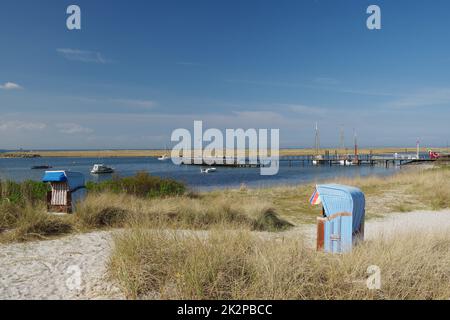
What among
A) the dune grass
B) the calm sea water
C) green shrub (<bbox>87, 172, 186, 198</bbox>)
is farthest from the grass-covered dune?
the calm sea water

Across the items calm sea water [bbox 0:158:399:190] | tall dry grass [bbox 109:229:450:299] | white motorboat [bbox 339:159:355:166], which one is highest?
tall dry grass [bbox 109:229:450:299]

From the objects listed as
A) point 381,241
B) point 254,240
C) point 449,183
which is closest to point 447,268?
point 381,241

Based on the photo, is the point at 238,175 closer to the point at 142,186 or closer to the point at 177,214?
the point at 142,186

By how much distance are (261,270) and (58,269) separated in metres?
3.26

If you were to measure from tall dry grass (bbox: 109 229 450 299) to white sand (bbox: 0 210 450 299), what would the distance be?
36 centimetres

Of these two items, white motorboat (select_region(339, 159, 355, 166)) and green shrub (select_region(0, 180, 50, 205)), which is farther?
white motorboat (select_region(339, 159, 355, 166))

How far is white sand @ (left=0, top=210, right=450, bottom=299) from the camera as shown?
4625 mm

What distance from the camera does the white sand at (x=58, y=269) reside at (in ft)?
15.2

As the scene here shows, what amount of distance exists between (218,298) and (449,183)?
830 inches

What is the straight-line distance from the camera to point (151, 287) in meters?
4.65

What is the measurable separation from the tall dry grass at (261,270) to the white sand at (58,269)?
36 centimetres

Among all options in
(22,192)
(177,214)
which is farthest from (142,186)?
(177,214)

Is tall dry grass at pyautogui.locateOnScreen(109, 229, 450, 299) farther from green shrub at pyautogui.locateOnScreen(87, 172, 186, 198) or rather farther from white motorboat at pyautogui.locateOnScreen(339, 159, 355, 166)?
white motorboat at pyautogui.locateOnScreen(339, 159, 355, 166)

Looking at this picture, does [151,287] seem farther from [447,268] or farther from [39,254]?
[447,268]
